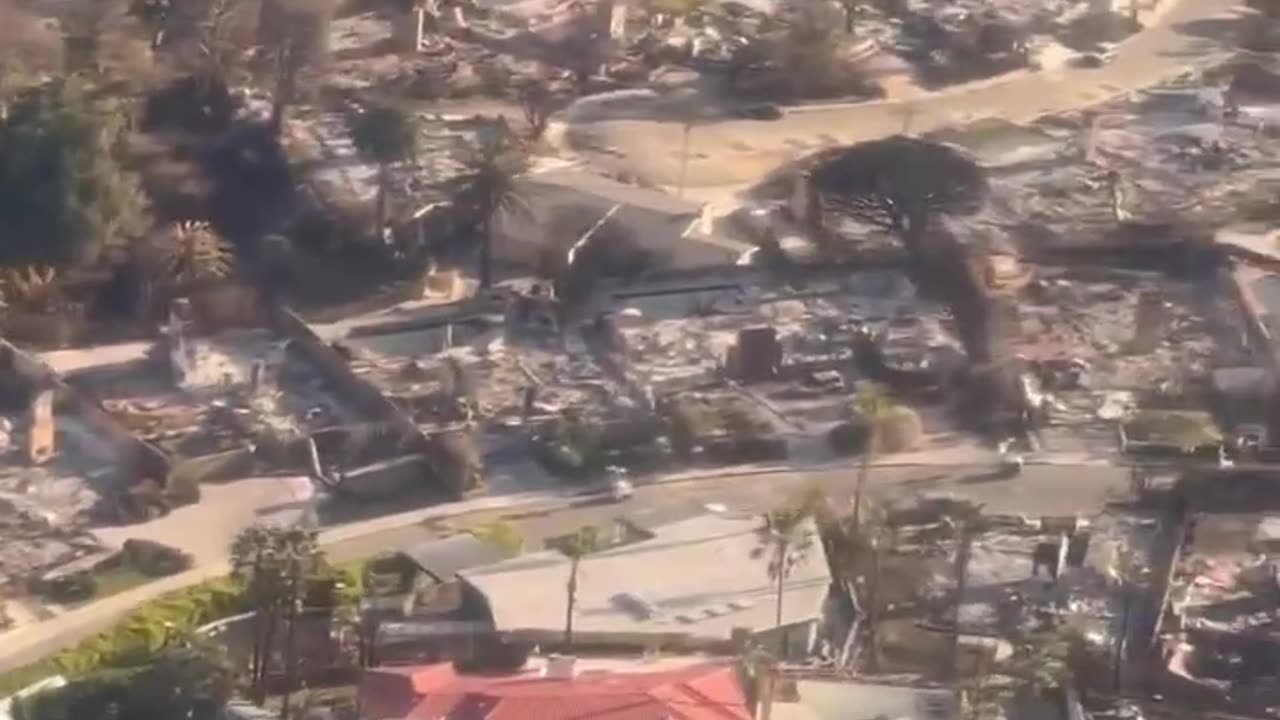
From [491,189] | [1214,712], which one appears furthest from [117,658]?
[491,189]

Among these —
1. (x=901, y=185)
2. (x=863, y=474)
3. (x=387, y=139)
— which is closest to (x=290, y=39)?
(x=387, y=139)

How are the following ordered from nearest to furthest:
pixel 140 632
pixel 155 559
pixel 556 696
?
1. pixel 556 696
2. pixel 140 632
3. pixel 155 559

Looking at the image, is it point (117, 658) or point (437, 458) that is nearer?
point (117, 658)

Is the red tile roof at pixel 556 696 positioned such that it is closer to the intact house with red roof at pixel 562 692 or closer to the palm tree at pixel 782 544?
the intact house with red roof at pixel 562 692

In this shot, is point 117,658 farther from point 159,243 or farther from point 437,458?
point 159,243

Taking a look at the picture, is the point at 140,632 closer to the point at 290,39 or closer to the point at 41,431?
the point at 41,431

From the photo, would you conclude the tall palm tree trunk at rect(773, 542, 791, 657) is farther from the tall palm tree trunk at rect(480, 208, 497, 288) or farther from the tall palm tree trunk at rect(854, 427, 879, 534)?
the tall palm tree trunk at rect(480, 208, 497, 288)
